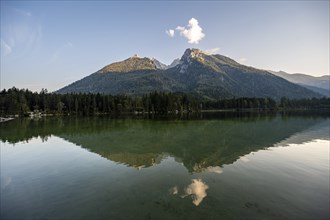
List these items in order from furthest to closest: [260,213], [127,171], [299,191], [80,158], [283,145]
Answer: [283,145], [80,158], [127,171], [299,191], [260,213]

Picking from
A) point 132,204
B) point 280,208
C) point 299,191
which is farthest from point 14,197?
point 299,191

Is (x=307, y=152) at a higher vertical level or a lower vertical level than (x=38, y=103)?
lower

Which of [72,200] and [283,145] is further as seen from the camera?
[283,145]

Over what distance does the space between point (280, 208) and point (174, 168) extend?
1368 cm

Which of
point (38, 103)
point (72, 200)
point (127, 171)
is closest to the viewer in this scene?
point (72, 200)

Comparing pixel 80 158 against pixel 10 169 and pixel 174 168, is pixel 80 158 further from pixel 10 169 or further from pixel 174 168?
pixel 174 168

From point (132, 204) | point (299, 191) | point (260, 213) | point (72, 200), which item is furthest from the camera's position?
point (299, 191)

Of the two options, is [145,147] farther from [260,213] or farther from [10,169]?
[260,213]

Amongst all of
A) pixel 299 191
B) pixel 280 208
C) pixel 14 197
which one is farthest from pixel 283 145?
pixel 14 197

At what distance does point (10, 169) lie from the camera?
29.5m

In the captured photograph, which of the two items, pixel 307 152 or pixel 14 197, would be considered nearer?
pixel 14 197

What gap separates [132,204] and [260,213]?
890 centimetres

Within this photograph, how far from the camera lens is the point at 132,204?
17.3m

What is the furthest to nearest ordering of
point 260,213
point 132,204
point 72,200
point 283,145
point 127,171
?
point 283,145
point 127,171
point 72,200
point 132,204
point 260,213
